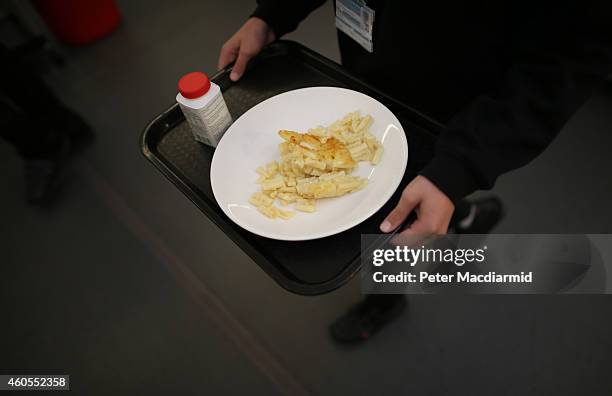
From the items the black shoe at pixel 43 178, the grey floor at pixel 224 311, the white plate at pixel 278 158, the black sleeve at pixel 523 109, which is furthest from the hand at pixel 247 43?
the black shoe at pixel 43 178

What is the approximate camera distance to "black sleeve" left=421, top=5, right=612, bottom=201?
2.27 feet

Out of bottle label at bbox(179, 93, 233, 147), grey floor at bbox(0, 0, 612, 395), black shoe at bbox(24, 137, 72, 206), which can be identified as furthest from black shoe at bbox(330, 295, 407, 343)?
black shoe at bbox(24, 137, 72, 206)

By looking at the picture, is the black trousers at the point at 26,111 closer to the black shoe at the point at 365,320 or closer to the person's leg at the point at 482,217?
the black shoe at the point at 365,320

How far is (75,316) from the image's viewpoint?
64.6 inches

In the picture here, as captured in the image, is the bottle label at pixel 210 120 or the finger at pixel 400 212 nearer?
the finger at pixel 400 212

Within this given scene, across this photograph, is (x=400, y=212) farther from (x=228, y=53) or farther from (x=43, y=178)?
(x=43, y=178)

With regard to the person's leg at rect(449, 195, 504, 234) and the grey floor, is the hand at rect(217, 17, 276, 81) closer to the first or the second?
the grey floor

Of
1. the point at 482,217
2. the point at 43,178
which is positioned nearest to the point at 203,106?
the point at 482,217

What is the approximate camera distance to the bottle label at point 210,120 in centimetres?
86

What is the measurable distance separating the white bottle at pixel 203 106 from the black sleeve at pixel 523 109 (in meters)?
0.48

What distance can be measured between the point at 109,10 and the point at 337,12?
2227 millimetres

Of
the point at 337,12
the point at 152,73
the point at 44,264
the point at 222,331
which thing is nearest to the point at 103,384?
the point at 222,331

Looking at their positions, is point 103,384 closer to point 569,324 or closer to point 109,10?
point 569,324

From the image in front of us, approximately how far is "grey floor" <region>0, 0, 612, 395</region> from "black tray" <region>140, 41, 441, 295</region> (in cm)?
79
